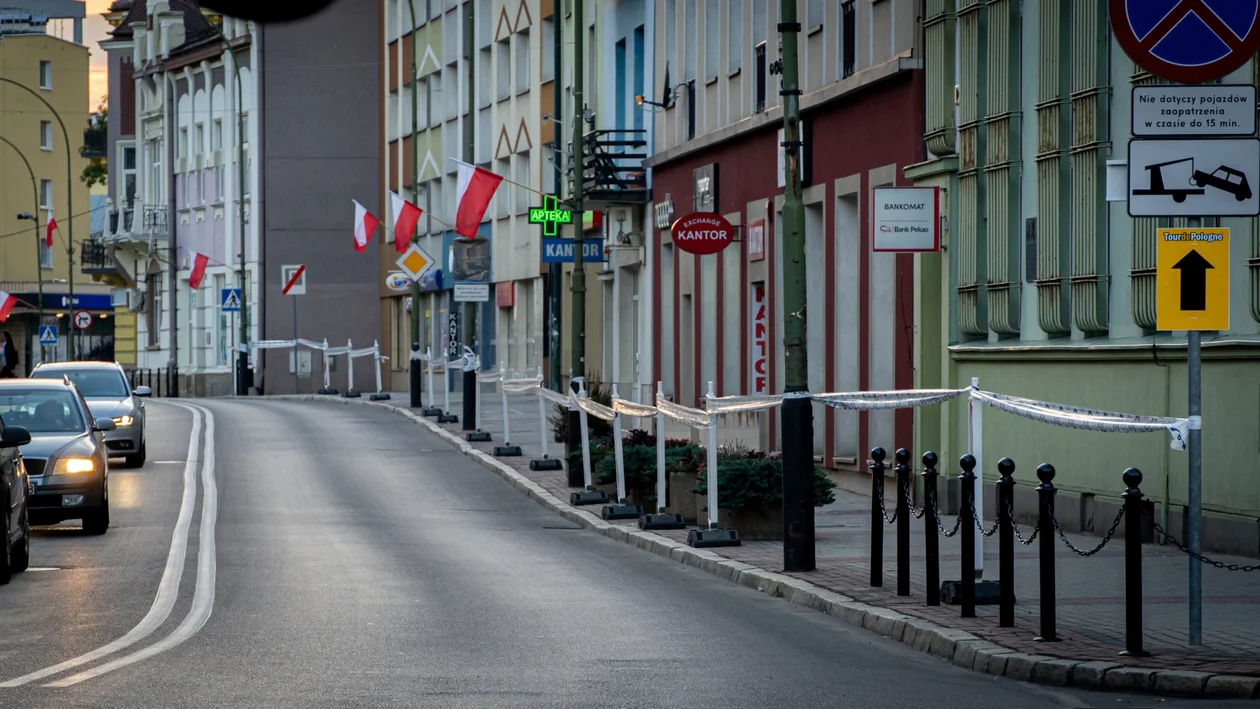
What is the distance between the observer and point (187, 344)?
76000 millimetres

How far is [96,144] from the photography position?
99.8 metres

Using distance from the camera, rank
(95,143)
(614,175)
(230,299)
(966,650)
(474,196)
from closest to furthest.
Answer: (966,650)
(474,196)
(614,175)
(230,299)
(95,143)

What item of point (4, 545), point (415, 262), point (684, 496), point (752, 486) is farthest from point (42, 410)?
point (415, 262)

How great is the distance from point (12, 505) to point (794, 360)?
5867 mm

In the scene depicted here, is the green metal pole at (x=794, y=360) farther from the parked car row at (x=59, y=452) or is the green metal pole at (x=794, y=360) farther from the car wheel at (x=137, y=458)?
the car wheel at (x=137, y=458)

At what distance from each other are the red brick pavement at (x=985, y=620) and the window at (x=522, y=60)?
32.2m

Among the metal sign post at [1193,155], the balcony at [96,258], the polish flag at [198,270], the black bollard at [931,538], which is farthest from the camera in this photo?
the balcony at [96,258]

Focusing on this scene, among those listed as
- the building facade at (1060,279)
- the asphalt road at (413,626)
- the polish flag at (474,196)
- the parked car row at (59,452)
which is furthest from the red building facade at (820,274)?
the parked car row at (59,452)

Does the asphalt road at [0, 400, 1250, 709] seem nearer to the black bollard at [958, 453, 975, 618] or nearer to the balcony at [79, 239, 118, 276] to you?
the black bollard at [958, 453, 975, 618]

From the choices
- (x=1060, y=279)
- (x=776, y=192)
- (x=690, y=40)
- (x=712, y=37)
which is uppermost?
(x=690, y=40)

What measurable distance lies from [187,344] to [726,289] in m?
48.0

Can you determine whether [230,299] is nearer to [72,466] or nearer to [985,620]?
[72,466]

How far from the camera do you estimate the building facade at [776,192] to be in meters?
23.1

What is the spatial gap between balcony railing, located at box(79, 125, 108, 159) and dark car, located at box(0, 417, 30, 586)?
276ft
